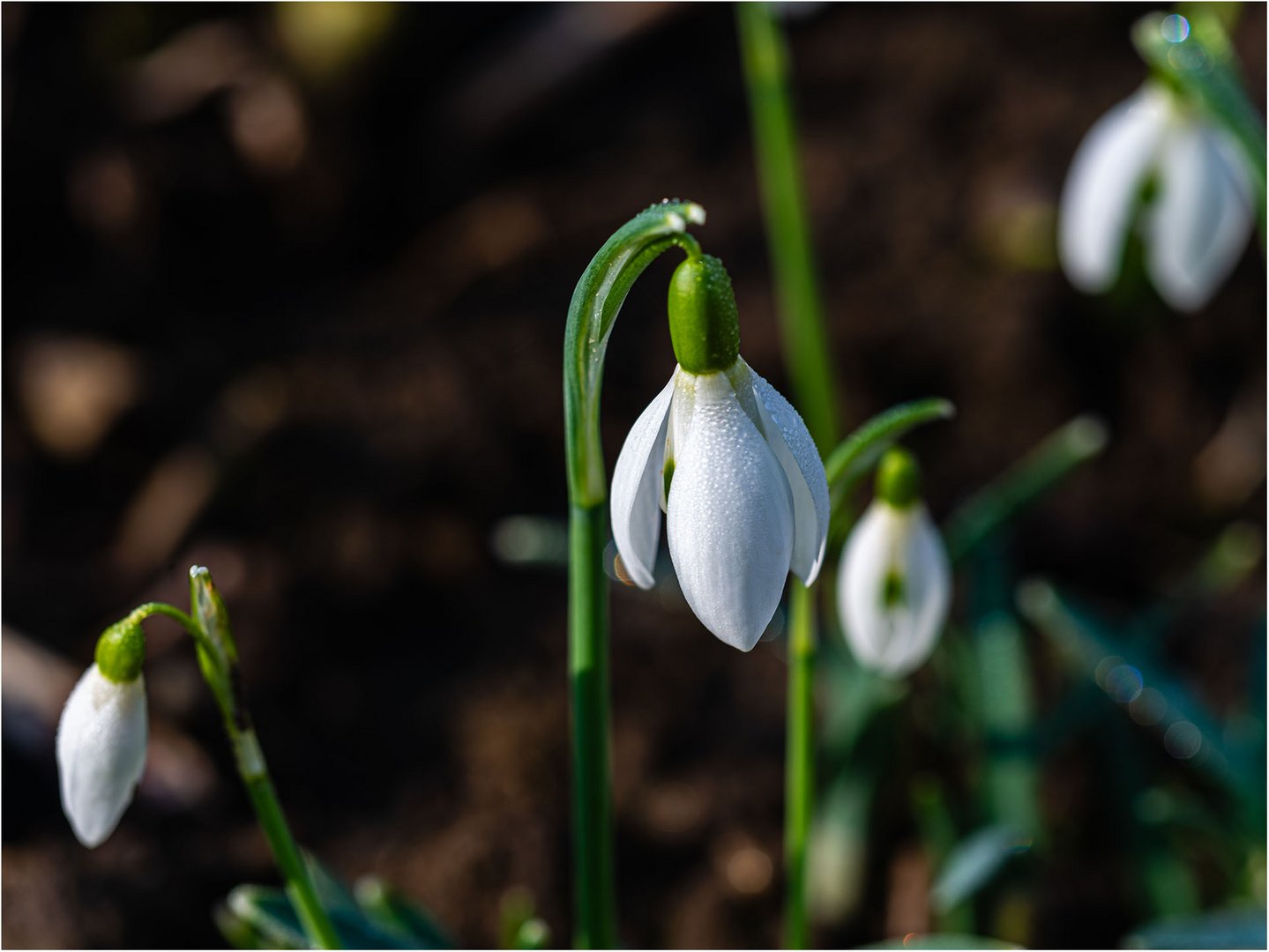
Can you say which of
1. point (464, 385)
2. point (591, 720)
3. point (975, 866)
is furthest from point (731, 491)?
point (464, 385)

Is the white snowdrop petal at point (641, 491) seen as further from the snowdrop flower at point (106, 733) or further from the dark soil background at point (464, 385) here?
the dark soil background at point (464, 385)

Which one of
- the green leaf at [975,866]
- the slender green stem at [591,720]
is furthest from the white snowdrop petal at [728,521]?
the green leaf at [975,866]

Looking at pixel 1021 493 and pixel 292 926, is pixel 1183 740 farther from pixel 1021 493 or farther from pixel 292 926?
pixel 292 926

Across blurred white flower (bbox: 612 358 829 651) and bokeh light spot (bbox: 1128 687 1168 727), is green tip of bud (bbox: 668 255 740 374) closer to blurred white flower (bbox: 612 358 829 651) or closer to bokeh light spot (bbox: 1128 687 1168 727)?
blurred white flower (bbox: 612 358 829 651)

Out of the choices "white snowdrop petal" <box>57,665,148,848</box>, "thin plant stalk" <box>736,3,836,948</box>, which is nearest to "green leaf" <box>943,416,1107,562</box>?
"thin plant stalk" <box>736,3,836,948</box>

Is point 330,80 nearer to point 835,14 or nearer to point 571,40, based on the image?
point 571,40

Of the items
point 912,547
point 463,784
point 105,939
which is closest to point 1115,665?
point 912,547
